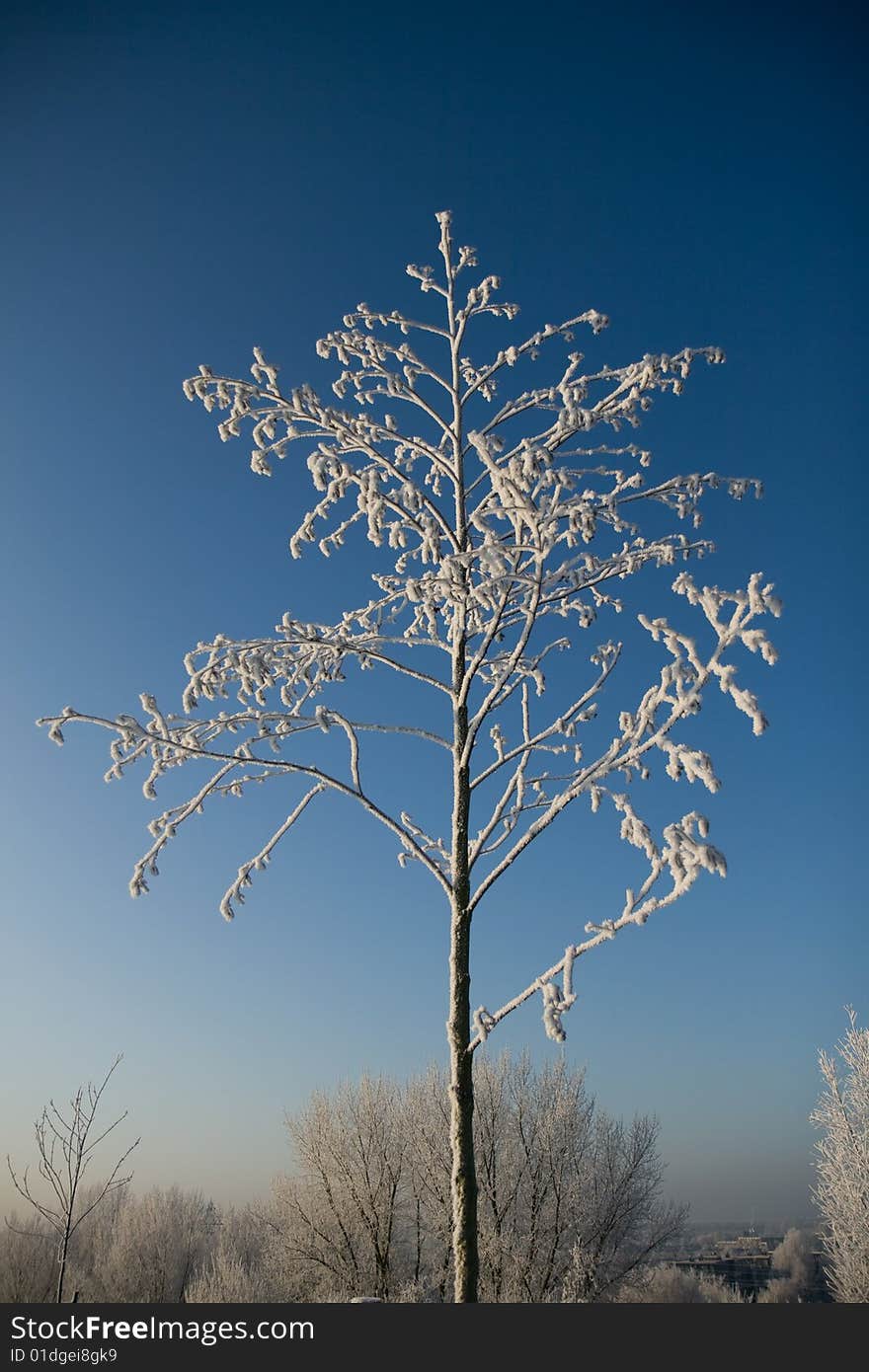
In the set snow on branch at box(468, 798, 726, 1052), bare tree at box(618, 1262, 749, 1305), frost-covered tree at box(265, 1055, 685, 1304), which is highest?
snow on branch at box(468, 798, 726, 1052)

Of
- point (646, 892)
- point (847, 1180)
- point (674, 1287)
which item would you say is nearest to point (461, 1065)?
point (646, 892)

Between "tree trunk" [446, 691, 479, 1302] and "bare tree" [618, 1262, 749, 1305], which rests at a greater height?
"tree trunk" [446, 691, 479, 1302]

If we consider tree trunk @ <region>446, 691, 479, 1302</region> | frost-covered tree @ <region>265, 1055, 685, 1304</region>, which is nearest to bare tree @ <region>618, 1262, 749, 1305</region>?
frost-covered tree @ <region>265, 1055, 685, 1304</region>

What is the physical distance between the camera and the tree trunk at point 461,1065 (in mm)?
4348

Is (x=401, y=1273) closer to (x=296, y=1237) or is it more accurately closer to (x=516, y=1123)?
(x=296, y=1237)

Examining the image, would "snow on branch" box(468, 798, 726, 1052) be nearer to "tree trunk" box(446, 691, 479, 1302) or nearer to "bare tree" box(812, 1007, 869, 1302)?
"tree trunk" box(446, 691, 479, 1302)

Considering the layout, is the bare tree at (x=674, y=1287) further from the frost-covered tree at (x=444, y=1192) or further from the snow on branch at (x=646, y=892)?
the snow on branch at (x=646, y=892)

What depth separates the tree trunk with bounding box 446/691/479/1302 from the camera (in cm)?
435

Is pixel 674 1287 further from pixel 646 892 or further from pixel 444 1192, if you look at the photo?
pixel 646 892

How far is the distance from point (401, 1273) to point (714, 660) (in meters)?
24.5

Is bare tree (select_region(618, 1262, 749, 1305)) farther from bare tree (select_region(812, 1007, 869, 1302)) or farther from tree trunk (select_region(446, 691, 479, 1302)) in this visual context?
tree trunk (select_region(446, 691, 479, 1302))

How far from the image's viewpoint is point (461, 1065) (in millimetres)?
4602

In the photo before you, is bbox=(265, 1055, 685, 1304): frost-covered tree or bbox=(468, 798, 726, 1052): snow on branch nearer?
bbox=(468, 798, 726, 1052): snow on branch
